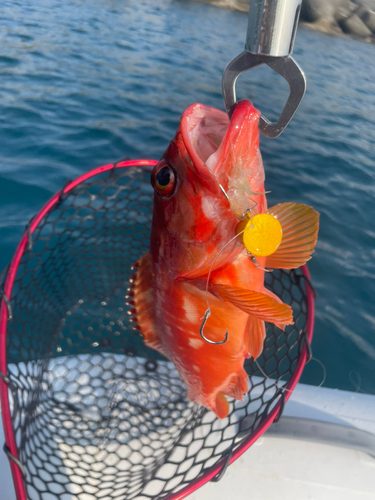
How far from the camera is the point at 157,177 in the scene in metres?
1.65

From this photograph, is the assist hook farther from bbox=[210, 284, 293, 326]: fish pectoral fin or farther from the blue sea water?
the blue sea water

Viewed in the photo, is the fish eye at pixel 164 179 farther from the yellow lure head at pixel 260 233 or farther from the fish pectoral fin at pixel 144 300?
the fish pectoral fin at pixel 144 300

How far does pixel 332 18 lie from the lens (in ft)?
90.6

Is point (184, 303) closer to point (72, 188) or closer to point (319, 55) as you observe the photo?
point (72, 188)

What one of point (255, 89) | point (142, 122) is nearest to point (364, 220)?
point (142, 122)

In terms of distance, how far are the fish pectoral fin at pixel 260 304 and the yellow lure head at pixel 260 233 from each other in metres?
0.18

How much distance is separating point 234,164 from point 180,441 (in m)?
1.79

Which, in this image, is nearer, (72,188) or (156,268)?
(156,268)

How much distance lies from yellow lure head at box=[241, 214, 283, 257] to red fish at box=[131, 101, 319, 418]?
0.09 meters

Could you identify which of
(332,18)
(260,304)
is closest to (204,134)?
(260,304)

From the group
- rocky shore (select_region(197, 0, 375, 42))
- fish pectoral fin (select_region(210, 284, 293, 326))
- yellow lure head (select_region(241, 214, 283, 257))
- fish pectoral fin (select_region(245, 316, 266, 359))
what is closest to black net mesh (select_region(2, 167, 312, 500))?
fish pectoral fin (select_region(245, 316, 266, 359))

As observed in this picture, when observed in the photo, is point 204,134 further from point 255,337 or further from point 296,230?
point 255,337

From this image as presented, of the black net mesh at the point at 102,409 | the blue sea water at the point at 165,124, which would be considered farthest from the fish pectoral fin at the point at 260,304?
the blue sea water at the point at 165,124

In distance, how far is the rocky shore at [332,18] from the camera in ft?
88.2
